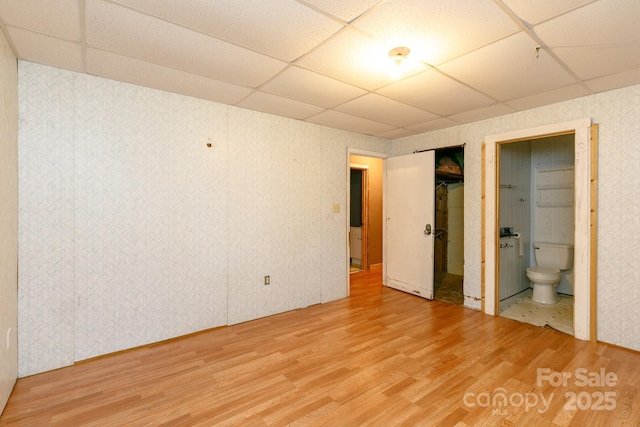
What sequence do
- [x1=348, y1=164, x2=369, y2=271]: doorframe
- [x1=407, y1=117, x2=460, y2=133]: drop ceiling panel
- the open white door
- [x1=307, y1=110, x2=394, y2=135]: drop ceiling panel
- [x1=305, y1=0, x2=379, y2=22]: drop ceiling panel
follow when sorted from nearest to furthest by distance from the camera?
1. [x1=305, y1=0, x2=379, y2=22]: drop ceiling panel
2. [x1=307, y1=110, x2=394, y2=135]: drop ceiling panel
3. [x1=407, y1=117, x2=460, y2=133]: drop ceiling panel
4. the open white door
5. [x1=348, y1=164, x2=369, y2=271]: doorframe

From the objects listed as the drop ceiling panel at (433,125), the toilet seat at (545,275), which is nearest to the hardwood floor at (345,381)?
the toilet seat at (545,275)

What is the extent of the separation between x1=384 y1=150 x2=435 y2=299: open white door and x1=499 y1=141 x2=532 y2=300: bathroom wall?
3.25ft

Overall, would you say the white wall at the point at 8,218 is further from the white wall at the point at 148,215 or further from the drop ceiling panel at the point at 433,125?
the drop ceiling panel at the point at 433,125

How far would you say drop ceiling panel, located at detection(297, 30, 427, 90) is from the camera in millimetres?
2010

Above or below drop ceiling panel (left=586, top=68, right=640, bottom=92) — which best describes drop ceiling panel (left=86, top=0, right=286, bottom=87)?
below

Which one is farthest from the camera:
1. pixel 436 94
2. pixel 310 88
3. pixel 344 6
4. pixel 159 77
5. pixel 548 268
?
pixel 548 268

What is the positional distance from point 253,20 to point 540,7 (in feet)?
5.30

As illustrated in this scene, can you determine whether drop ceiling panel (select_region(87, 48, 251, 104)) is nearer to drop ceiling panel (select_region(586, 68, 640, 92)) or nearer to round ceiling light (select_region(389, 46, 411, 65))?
round ceiling light (select_region(389, 46, 411, 65))

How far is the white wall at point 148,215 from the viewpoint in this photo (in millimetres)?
2352

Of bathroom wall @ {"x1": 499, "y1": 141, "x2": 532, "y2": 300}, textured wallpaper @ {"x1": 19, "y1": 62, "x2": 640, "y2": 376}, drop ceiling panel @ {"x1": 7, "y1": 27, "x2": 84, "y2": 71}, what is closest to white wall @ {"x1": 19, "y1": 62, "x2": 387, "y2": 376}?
textured wallpaper @ {"x1": 19, "y1": 62, "x2": 640, "y2": 376}

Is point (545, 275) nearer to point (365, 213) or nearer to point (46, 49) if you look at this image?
point (365, 213)

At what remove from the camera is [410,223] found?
14.9ft

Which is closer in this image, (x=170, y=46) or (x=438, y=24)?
(x=438, y=24)

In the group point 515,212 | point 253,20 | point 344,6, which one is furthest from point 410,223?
point 253,20
